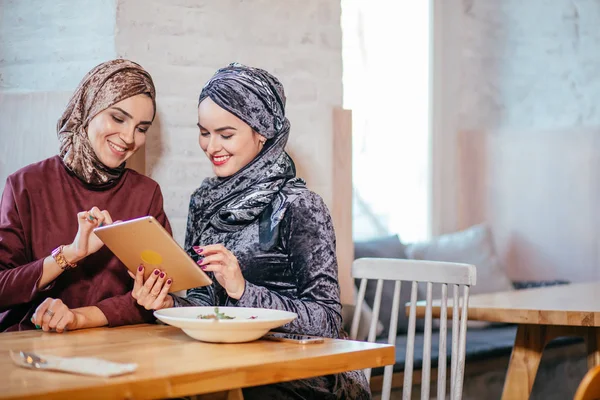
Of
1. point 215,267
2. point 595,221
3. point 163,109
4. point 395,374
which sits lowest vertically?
point 395,374

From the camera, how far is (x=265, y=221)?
2363mm

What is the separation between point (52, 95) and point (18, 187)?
614 millimetres

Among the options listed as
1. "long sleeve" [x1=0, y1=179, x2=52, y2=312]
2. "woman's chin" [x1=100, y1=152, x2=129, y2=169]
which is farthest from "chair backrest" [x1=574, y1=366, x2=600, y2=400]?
"woman's chin" [x1=100, y1=152, x2=129, y2=169]

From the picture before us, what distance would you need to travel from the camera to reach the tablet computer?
5.96 ft

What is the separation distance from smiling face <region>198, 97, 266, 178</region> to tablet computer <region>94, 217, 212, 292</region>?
1.60 ft

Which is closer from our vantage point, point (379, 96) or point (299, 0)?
point (299, 0)

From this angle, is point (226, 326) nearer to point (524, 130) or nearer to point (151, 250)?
point (151, 250)

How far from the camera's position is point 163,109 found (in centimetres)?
290

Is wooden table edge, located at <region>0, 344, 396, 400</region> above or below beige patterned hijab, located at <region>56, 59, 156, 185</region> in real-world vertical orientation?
below

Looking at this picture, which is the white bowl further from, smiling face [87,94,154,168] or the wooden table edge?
smiling face [87,94,154,168]

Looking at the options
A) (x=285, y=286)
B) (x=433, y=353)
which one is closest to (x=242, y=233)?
(x=285, y=286)

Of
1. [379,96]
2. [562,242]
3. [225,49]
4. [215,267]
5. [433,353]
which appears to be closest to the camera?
[215,267]

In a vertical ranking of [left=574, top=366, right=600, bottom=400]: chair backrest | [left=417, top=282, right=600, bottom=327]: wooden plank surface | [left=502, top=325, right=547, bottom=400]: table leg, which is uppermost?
[left=574, top=366, right=600, bottom=400]: chair backrest

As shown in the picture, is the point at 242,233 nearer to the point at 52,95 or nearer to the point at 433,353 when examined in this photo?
the point at 52,95
